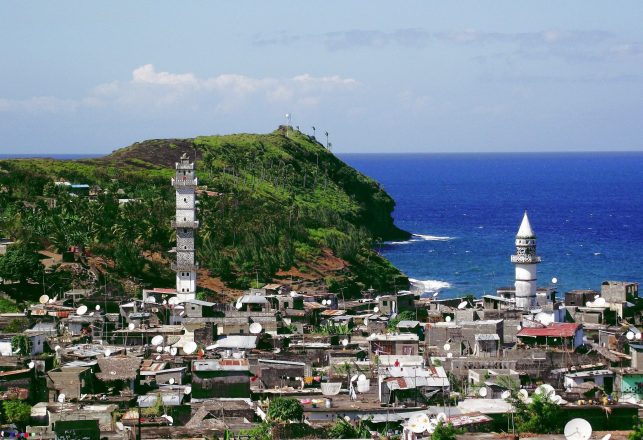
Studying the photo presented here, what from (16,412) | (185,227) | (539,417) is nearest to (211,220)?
(185,227)

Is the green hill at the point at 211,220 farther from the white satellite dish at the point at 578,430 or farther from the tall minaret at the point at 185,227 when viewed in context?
the white satellite dish at the point at 578,430

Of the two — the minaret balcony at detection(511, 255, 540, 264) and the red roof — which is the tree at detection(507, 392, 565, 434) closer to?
the red roof

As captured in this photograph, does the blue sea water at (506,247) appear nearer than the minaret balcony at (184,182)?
No

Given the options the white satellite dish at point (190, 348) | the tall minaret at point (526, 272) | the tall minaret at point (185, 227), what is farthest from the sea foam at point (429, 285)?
the white satellite dish at point (190, 348)

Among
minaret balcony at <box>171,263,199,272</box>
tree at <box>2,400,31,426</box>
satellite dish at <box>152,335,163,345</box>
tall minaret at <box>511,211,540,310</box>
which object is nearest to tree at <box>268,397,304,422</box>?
tree at <box>2,400,31,426</box>

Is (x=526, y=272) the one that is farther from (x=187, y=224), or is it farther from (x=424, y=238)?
(x=424, y=238)

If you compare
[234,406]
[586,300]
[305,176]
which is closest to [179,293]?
[586,300]
